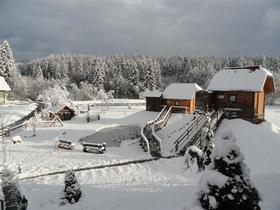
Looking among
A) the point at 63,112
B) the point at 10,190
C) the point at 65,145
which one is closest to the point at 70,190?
the point at 10,190

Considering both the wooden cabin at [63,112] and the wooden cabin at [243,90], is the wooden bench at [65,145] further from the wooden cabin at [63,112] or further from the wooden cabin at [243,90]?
the wooden cabin at [63,112]

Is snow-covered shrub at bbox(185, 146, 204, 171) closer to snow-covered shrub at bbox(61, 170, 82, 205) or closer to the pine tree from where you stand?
snow-covered shrub at bbox(61, 170, 82, 205)

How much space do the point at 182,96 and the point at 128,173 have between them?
70.6 feet

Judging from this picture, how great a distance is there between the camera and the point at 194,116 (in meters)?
35.2

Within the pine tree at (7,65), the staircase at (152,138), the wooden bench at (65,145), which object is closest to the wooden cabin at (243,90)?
the staircase at (152,138)

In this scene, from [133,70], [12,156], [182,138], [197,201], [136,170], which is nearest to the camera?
[197,201]

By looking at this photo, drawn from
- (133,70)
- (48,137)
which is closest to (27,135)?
(48,137)

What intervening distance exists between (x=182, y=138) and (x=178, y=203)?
15.3 metres

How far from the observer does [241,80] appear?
35562 millimetres

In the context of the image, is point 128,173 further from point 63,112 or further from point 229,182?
point 63,112

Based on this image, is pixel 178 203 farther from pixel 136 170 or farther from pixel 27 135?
pixel 27 135

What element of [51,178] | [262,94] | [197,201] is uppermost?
[262,94]

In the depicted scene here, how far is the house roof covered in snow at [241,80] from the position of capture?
34156mm

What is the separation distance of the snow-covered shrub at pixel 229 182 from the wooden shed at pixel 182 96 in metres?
31.9
